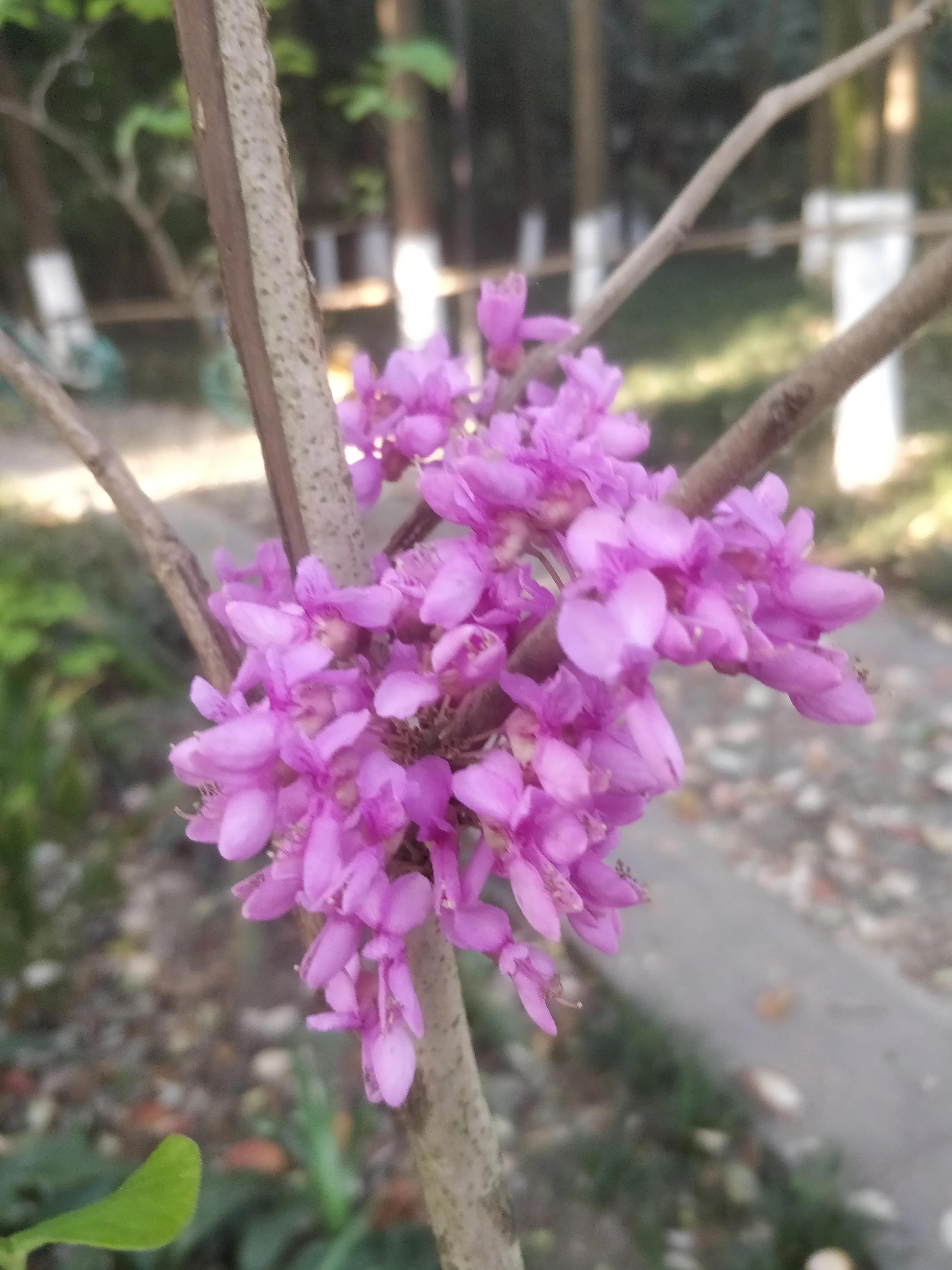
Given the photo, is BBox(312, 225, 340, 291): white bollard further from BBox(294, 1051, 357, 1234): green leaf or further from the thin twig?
the thin twig

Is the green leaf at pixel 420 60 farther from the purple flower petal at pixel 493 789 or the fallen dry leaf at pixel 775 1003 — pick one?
the purple flower petal at pixel 493 789

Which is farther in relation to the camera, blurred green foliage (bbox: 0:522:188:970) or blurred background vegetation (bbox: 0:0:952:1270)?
blurred green foliage (bbox: 0:522:188:970)

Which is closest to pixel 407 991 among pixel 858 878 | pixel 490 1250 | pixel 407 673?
pixel 407 673

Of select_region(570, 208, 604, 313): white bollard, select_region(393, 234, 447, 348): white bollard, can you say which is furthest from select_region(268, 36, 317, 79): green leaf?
select_region(570, 208, 604, 313): white bollard

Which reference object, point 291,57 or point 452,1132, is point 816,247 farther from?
point 452,1132

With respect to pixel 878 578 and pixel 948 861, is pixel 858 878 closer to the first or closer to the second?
pixel 948 861

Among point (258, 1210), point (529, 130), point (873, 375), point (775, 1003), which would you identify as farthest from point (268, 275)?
point (529, 130)

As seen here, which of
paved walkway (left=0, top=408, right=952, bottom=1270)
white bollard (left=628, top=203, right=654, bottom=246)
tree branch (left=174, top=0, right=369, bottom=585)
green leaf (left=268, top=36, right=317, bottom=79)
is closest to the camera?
tree branch (left=174, top=0, right=369, bottom=585)
